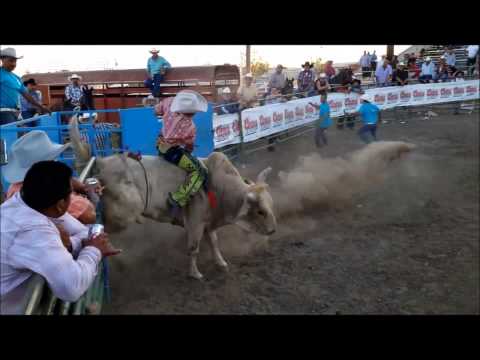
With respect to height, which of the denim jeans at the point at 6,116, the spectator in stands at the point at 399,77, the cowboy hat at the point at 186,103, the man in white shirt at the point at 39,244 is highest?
the spectator in stands at the point at 399,77

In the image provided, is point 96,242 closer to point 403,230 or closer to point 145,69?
point 403,230

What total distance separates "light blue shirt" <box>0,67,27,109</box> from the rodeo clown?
2217 millimetres

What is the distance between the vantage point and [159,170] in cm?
554

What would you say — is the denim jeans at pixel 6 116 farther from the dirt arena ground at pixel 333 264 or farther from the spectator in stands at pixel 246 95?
the spectator in stands at pixel 246 95

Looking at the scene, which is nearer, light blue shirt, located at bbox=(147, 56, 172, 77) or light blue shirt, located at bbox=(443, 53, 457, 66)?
light blue shirt, located at bbox=(147, 56, 172, 77)

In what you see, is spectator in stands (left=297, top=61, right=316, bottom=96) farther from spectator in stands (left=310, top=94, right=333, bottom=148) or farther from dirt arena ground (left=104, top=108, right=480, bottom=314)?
dirt arena ground (left=104, top=108, right=480, bottom=314)

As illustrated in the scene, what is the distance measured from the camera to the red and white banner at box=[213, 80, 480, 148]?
34.1ft

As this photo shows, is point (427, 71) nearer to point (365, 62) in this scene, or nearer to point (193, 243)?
point (365, 62)

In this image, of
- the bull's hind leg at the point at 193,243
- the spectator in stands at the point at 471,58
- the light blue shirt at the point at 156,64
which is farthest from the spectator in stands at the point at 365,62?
the bull's hind leg at the point at 193,243

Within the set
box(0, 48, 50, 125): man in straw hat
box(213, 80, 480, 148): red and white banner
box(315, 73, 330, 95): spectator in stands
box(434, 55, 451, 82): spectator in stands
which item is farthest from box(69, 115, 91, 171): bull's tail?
box(434, 55, 451, 82): spectator in stands

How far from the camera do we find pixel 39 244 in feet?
6.47

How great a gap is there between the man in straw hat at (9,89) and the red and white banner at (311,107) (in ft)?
13.1

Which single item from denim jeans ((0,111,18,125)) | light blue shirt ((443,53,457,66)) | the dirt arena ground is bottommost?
the dirt arena ground

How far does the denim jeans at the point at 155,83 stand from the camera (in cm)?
1133
